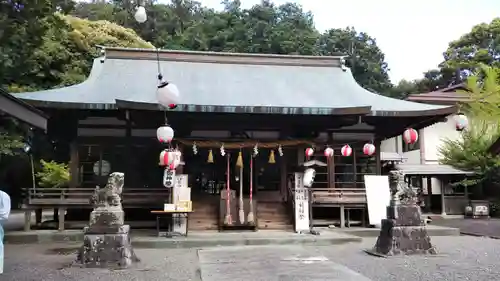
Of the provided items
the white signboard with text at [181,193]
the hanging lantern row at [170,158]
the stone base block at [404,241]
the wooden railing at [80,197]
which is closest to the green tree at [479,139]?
the stone base block at [404,241]

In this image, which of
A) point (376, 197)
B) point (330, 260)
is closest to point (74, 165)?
point (330, 260)

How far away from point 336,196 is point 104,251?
7744mm

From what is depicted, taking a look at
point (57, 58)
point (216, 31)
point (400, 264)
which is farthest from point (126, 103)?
point (216, 31)

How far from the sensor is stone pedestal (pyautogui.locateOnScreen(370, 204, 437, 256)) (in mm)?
8836

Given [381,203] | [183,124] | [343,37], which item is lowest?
[381,203]

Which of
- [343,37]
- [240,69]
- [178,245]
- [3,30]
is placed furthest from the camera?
[343,37]

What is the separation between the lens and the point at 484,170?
18.5 metres

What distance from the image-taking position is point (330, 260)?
27.0ft

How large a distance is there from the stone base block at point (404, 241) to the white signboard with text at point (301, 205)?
133 inches

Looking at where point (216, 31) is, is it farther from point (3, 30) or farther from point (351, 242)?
point (3, 30)

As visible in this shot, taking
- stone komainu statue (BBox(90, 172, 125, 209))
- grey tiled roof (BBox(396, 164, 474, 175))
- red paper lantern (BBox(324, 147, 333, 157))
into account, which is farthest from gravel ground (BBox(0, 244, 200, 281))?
grey tiled roof (BBox(396, 164, 474, 175))

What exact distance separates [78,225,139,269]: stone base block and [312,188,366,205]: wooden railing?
6.97 metres

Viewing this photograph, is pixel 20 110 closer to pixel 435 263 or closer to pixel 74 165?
pixel 435 263

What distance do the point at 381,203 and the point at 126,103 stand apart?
26.0 feet
